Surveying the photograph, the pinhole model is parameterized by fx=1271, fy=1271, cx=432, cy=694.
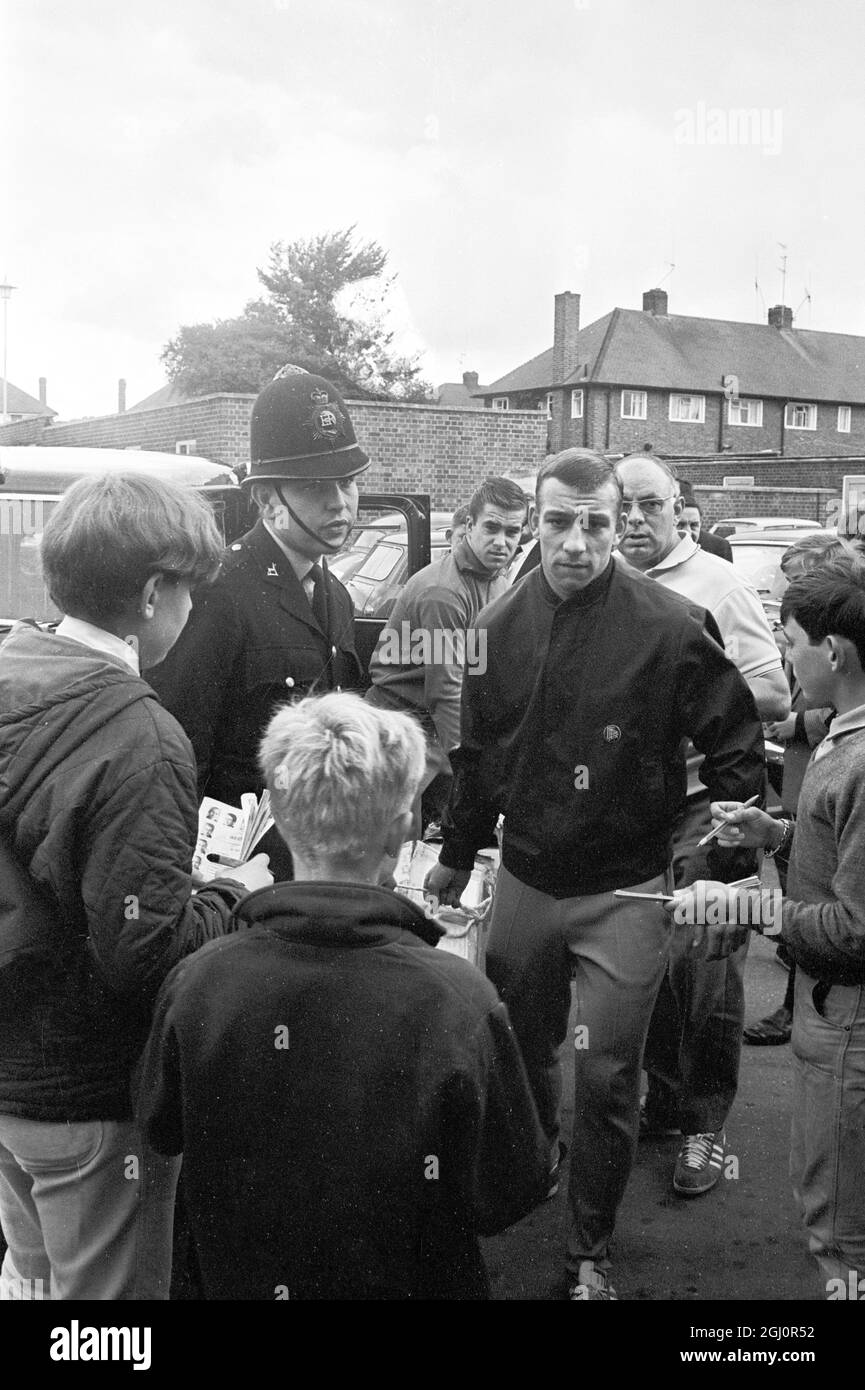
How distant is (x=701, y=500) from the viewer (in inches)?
1155

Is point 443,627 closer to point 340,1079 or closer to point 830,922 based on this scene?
point 830,922

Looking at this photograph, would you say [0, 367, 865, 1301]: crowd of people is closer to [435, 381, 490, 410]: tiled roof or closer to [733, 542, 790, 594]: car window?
[733, 542, 790, 594]: car window

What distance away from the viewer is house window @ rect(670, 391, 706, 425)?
45781 mm

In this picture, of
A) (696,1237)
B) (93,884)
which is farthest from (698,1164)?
(93,884)

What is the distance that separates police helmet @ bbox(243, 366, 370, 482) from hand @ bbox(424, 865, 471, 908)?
1.09 meters

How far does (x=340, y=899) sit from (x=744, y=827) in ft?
4.66

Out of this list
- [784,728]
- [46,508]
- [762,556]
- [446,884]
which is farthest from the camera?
[762,556]

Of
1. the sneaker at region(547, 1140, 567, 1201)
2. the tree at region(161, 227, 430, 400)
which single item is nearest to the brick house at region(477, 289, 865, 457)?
the tree at region(161, 227, 430, 400)

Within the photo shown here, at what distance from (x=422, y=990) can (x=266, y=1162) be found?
327 mm

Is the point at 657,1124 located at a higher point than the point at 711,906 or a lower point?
lower

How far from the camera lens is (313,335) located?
34.2 m

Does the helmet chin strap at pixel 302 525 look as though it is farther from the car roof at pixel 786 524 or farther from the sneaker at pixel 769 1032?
the car roof at pixel 786 524
